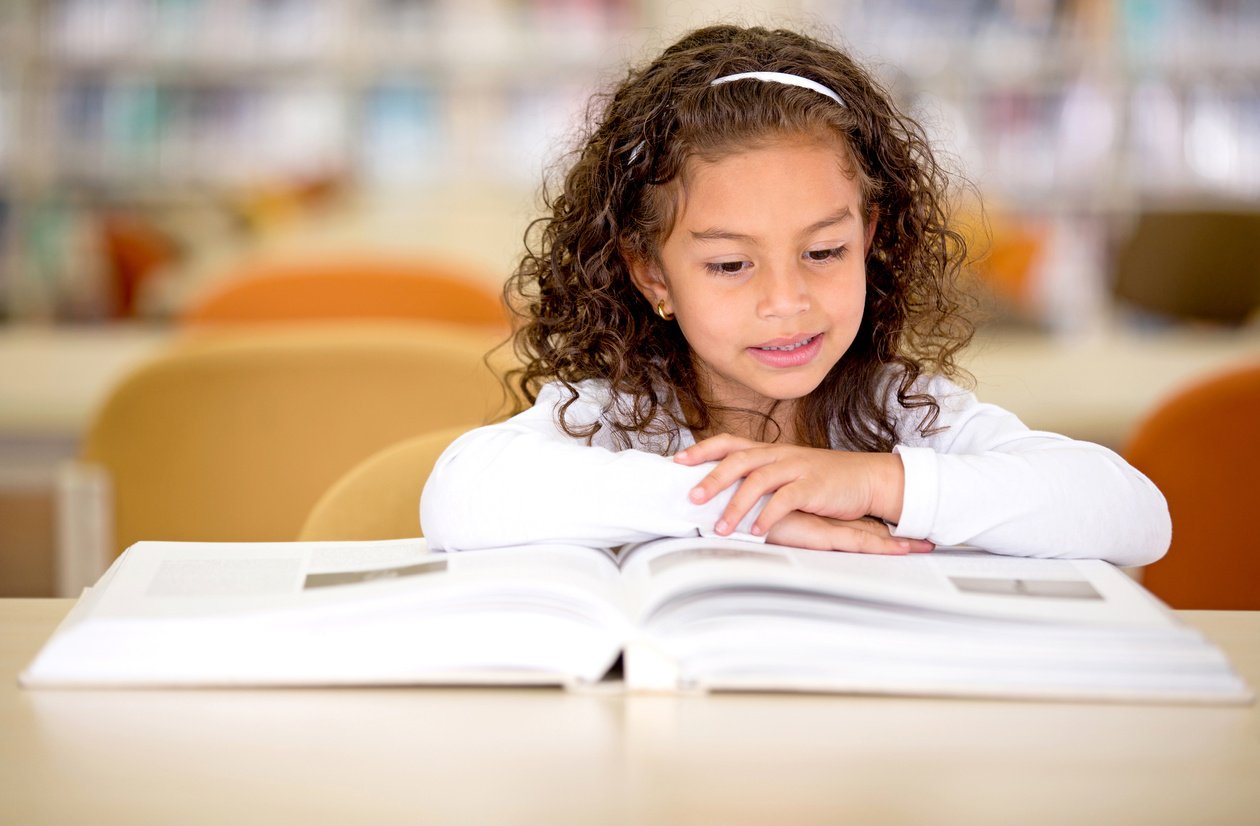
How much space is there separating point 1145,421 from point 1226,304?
283cm

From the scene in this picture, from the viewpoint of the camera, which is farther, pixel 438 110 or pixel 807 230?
pixel 438 110

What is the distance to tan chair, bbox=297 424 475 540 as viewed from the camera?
119 cm

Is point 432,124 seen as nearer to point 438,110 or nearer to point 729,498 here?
point 438,110

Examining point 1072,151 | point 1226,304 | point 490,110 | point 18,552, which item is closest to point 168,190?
point 490,110

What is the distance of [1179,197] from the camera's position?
15.2 ft

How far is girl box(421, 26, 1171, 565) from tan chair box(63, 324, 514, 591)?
9.1 inches

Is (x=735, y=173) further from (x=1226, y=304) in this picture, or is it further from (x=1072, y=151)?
(x=1072, y=151)

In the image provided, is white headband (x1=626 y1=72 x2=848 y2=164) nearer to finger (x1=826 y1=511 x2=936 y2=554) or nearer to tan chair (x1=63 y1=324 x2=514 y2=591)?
finger (x1=826 y1=511 x2=936 y2=554)

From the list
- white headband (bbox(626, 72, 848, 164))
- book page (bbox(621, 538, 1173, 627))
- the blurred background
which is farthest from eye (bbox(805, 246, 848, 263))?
the blurred background

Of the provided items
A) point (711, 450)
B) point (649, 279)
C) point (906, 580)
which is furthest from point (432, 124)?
point (906, 580)

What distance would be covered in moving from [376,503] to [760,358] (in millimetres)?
346

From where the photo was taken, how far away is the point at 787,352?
3.83 feet

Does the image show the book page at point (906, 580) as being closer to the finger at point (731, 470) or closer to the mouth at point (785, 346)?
the finger at point (731, 470)

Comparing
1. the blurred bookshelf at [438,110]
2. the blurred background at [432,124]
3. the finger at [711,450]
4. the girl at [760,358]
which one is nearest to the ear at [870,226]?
the girl at [760,358]
